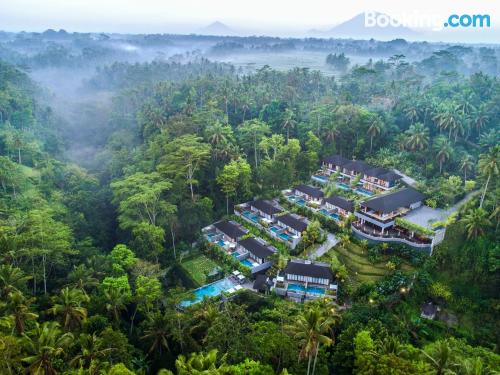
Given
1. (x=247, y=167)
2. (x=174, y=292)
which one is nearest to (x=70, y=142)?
(x=247, y=167)

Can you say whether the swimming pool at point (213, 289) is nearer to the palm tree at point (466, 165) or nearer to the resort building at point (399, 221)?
the resort building at point (399, 221)

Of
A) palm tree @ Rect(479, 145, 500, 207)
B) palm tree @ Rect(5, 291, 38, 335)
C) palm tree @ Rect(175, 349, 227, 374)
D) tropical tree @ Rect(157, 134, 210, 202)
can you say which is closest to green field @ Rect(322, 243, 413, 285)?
palm tree @ Rect(479, 145, 500, 207)

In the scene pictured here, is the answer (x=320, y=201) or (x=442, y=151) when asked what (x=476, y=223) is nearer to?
(x=320, y=201)

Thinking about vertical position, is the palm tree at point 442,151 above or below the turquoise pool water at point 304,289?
above

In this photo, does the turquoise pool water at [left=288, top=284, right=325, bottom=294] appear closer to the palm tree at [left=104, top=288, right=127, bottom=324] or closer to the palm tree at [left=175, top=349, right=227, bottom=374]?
the palm tree at [left=175, top=349, right=227, bottom=374]

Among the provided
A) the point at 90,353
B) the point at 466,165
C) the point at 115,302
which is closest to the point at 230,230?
the point at 115,302

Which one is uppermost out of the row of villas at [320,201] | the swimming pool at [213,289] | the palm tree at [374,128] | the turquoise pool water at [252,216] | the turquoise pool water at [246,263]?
the palm tree at [374,128]

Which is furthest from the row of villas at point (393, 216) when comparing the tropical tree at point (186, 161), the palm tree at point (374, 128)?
the palm tree at point (374, 128)
